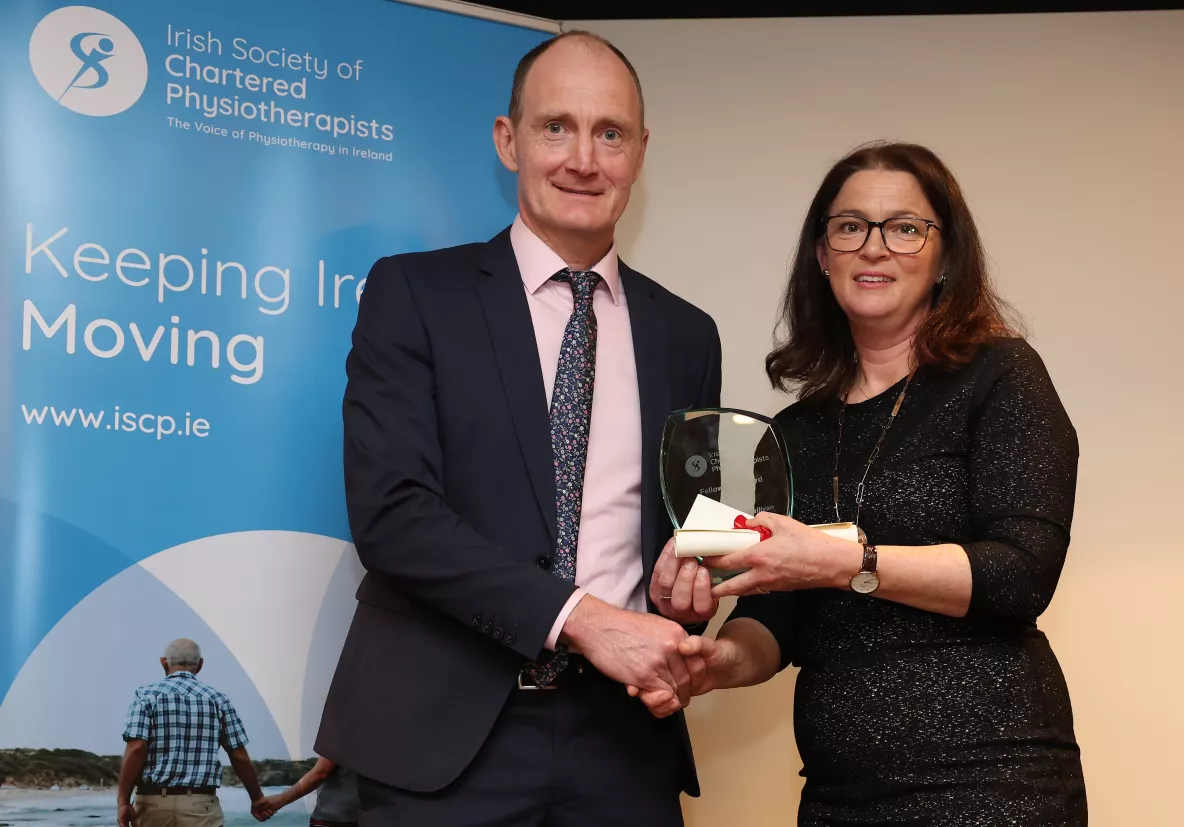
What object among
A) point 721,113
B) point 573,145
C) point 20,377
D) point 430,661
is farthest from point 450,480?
point 721,113

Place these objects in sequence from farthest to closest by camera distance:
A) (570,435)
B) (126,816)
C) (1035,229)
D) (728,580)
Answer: (1035,229), (126,816), (570,435), (728,580)

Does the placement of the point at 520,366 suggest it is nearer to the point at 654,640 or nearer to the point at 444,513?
the point at 444,513

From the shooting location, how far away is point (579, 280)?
2371mm

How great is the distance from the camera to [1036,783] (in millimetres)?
1947

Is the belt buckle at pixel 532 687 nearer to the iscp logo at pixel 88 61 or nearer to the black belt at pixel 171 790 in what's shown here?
the black belt at pixel 171 790

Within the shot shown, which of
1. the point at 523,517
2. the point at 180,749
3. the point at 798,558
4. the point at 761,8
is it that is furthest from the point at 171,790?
the point at 761,8

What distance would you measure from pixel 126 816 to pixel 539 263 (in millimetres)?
1543

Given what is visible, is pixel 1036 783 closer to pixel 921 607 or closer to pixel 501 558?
pixel 921 607

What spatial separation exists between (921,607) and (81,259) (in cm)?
199

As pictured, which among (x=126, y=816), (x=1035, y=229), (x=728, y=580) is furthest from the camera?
(x=1035, y=229)

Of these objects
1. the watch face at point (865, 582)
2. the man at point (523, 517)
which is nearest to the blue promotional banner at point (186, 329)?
→ the man at point (523, 517)

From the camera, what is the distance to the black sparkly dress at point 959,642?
6.46 feet

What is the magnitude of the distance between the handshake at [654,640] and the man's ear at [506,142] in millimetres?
990

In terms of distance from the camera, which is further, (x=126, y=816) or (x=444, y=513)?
(x=126, y=816)
